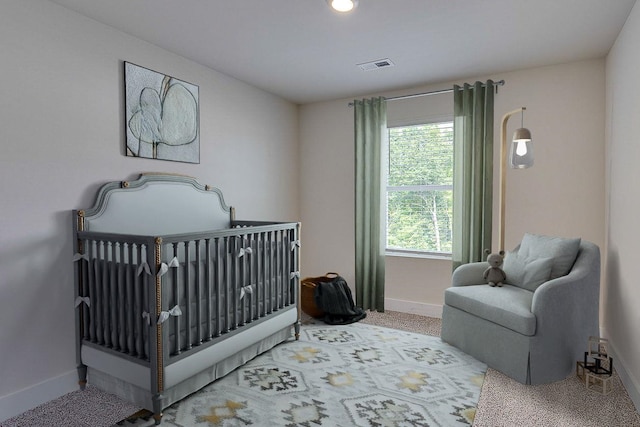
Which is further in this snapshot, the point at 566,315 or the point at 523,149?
the point at 523,149

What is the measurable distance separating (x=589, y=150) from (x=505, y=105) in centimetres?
72

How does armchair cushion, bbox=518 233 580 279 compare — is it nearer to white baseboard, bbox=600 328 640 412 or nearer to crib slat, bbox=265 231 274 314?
white baseboard, bbox=600 328 640 412

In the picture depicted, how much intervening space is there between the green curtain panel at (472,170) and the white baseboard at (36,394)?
2.90 m

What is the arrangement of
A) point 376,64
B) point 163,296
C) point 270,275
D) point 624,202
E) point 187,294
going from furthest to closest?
point 376,64 → point 270,275 → point 624,202 → point 187,294 → point 163,296

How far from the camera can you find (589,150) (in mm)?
2918

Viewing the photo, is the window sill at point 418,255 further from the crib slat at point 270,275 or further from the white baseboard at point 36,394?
the white baseboard at point 36,394

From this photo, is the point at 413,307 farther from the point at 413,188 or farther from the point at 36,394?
the point at 36,394

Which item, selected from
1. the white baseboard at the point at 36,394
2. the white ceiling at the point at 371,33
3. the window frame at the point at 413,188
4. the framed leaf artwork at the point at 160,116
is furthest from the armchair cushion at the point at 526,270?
the white baseboard at the point at 36,394

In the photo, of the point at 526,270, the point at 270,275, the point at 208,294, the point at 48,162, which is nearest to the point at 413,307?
the point at 526,270

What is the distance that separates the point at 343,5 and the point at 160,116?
1.46 meters

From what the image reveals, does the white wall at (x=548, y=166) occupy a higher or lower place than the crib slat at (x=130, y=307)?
higher

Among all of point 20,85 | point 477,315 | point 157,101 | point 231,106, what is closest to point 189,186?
point 157,101

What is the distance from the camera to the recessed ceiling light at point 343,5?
2.01 meters

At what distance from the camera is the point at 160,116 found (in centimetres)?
266
